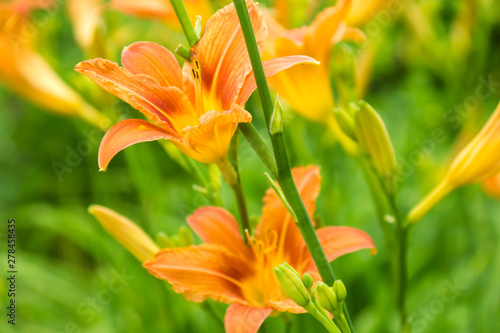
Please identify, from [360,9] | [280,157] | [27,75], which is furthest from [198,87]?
[27,75]

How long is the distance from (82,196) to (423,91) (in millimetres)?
1438

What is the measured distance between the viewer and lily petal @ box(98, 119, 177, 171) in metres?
0.45

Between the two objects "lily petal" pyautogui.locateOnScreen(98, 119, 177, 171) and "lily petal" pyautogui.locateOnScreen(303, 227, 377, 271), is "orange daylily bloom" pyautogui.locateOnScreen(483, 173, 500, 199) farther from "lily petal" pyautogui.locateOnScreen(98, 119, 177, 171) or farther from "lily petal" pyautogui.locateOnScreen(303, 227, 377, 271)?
"lily petal" pyautogui.locateOnScreen(98, 119, 177, 171)

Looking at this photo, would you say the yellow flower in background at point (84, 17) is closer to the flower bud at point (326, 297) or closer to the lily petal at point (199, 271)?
the lily petal at point (199, 271)

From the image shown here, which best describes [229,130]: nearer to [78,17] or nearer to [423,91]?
[78,17]

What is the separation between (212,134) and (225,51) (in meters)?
0.09

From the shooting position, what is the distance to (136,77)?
0.49 meters

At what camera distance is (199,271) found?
0.53m

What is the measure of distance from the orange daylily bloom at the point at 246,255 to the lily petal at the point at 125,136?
123 millimetres

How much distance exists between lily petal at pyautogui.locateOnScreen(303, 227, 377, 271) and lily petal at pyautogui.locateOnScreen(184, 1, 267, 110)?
0.18m

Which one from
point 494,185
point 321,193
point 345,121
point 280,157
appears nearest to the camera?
point 280,157

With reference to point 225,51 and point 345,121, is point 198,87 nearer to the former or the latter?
point 225,51

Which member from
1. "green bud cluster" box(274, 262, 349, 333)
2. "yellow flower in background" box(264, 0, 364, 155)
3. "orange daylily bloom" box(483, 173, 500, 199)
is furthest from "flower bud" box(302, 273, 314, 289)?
"orange daylily bloom" box(483, 173, 500, 199)

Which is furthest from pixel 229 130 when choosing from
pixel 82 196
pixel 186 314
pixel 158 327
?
pixel 82 196
